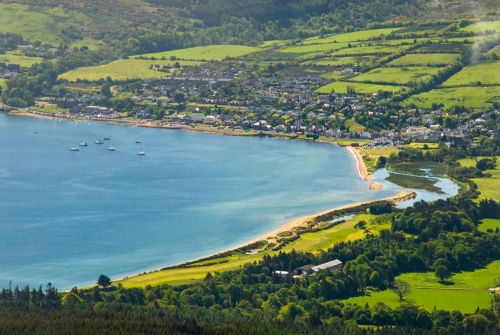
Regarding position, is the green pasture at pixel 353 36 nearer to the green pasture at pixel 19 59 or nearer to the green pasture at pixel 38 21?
the green pasture at pixel 38 21

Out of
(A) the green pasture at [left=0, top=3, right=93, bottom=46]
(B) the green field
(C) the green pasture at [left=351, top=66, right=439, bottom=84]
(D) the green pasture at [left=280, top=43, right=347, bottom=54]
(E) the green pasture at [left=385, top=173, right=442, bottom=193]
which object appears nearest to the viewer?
(B) the green field

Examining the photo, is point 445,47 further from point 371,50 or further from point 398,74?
point 398,74

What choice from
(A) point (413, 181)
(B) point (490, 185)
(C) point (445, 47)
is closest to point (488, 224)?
(B) point (490, 185)

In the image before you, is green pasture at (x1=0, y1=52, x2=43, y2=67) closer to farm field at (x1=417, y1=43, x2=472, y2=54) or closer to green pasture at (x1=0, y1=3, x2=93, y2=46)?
green pasture at (x1=0, y1=3, x2=93, y2=46)


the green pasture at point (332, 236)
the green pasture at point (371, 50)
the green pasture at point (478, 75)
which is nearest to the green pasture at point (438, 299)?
the green pasture at point (332, 236)

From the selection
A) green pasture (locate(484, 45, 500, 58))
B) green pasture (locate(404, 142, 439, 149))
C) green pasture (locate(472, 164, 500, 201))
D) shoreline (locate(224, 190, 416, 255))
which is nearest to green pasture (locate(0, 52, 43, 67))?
green pasture (locate(484, 45, 500, 58))

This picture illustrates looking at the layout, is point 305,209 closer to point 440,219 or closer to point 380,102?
point 440,219

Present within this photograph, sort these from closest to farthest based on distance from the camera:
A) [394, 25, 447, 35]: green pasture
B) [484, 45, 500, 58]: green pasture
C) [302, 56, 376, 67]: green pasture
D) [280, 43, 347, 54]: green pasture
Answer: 1. [484, 45, 500, 58]: green pasture
2. [302, 56, 376, 67]: green pasture
3. [394, 25, 447, 35]: green pasture
4. [280, 43, 347, 54]: green pasture
